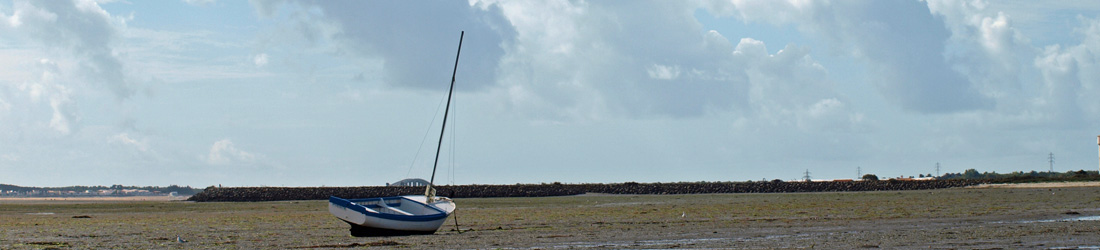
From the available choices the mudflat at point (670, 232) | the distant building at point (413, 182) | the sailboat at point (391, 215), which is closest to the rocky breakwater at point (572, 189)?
the distant building at point (413, 182)

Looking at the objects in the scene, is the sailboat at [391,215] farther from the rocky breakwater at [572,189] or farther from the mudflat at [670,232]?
the rocky breakwater at [572,189]

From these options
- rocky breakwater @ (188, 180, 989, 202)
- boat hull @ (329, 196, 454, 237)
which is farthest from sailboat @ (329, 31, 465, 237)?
rocky breakwater @ (188, 180, 989, 202)

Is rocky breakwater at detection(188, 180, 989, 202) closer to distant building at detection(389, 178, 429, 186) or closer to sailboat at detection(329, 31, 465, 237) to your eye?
distant building at detection(389, 178, 429, 186)

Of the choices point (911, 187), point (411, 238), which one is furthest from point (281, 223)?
point (911, 187)

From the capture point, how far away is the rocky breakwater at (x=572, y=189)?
343 feet

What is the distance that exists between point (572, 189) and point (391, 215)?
75.3 meters

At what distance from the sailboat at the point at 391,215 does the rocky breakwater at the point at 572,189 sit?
65.1 m

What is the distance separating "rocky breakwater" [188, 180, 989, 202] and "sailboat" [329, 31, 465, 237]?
6508 cm

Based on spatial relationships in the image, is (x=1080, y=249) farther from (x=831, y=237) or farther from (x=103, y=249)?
(x=103, y=249)

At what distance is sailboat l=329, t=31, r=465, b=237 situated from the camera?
32.7 m

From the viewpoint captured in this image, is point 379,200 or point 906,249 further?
point 379,200

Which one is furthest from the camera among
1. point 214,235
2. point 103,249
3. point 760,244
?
point 214,235

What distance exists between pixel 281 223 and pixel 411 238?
45.0ft

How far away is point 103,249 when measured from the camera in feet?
93.6
